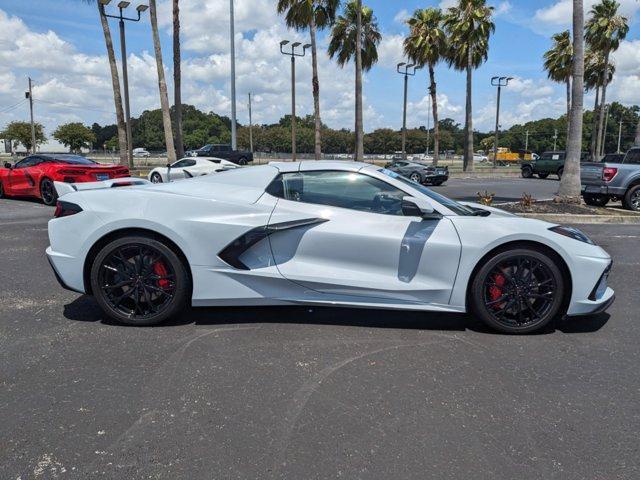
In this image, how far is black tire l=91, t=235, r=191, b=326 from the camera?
409 cm

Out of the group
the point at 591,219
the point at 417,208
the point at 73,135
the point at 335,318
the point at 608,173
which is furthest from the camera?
the point at 73,135

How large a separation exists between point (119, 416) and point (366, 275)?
2014 mm

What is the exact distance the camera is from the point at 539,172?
112 feet

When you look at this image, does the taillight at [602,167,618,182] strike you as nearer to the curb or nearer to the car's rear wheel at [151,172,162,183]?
the curb

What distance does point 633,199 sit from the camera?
1283 cm

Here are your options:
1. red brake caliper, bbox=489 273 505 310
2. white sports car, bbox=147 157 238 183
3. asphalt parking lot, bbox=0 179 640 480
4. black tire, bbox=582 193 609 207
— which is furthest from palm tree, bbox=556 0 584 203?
white sports car, bbox=147 157 238 183

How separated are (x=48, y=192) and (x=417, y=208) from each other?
38.8 ft

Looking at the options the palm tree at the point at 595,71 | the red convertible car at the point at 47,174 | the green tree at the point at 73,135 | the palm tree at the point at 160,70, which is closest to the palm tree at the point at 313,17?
the palm tree at the point at 160,70

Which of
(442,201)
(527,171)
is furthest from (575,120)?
(527,171)

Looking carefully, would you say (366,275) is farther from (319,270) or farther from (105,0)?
(105,0)

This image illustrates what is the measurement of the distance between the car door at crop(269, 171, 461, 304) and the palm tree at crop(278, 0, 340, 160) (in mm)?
25471

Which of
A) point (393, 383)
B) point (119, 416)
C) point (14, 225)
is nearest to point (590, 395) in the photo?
point (393, 383)

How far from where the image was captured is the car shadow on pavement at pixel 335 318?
14.1ft

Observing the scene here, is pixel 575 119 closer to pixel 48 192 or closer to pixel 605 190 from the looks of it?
pixel 605 190
